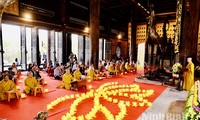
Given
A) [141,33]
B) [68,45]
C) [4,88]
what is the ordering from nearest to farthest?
[4,88], [68,45], [141,33]

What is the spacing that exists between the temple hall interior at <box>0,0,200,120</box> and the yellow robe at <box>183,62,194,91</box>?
0.04 metres

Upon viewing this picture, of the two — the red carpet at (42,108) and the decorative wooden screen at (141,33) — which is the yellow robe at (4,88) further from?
the decorative wooden screen at (141,33)

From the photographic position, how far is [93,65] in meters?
10.4

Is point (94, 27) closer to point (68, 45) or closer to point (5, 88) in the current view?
point (68, 45)

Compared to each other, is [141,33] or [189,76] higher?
[141,33]

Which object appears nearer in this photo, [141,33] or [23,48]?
[23,48]

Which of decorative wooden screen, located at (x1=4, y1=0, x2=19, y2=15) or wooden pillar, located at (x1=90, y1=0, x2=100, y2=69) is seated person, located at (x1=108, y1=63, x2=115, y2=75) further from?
decorative wooden screen, located at (x1=4, y1=0, x2=19, y2=15)

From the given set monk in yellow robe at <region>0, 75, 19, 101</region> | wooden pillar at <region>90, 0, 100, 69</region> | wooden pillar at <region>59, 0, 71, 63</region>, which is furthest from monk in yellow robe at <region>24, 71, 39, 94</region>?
wooden pillar at <region>59, 0, 71, 63</region>

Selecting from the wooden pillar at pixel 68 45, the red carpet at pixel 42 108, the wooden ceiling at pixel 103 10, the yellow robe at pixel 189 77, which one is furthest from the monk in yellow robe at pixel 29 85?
the wooden pillar at pixel 68 45

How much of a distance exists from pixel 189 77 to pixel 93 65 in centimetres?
582

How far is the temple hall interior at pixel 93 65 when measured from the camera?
427cm

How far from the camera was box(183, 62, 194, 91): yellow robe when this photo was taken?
242 inches

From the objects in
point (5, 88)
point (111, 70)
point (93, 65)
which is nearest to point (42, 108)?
point (5, 88)

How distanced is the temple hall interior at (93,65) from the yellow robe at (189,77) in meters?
0.04
